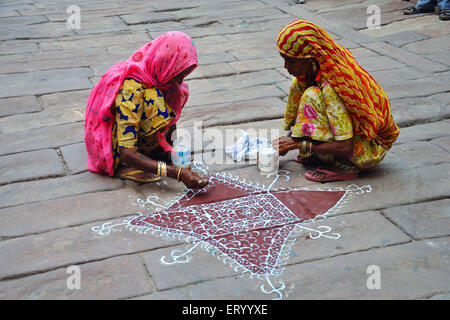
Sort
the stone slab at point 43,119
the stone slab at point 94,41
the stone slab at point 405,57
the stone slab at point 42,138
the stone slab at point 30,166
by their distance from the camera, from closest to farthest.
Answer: the stone slab at point 30,166 < the stone slab at point 42,138 < the stone slab at point 43,119 < the stone slab at point 405,57 < the stone slab at point 94,41

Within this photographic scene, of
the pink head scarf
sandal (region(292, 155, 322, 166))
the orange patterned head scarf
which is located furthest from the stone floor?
the orange patterned head scarf

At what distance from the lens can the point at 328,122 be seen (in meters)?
3.30

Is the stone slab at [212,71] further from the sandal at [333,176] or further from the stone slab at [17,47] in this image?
the sandal at [333,176]

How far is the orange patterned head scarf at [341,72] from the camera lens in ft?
10.2

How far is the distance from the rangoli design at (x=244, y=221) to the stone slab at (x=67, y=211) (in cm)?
11

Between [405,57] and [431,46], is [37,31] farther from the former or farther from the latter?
[431,46]

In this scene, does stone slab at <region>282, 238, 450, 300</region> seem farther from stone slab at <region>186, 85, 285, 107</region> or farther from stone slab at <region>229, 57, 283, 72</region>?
stone slab at <region>229, 57, 283, 72</region>

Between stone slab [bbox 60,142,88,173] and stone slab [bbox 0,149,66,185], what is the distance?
55 millimetres

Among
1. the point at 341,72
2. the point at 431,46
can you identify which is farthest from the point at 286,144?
the point at 431,46

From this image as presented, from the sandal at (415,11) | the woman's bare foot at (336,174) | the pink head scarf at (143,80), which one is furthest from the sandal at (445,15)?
the pink head scarf at (143,80)

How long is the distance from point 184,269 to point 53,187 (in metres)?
1.31

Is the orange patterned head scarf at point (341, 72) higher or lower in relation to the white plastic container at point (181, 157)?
higher
